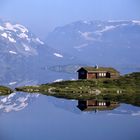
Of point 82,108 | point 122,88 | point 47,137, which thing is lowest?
point 47,137

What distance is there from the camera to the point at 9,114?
65438 mm

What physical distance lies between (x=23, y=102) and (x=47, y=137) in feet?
138

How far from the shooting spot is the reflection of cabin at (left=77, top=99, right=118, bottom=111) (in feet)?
254

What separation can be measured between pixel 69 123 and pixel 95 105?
2579cm

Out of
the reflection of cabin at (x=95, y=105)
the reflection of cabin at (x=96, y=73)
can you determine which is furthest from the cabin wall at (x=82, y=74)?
the reflection of cabin at (x=95, y=105)

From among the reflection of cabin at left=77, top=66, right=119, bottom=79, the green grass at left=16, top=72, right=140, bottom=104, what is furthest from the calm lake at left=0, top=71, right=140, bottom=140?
the reflection of cabin at left=77, top=66, right=119, bottom=79

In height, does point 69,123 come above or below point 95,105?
below

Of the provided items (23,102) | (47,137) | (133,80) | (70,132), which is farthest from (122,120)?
(133,80)

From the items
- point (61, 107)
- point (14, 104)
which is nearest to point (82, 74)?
point (14, 104)

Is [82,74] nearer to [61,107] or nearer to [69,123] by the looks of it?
[61,107]

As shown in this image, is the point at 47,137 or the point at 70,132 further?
the point at 70,132

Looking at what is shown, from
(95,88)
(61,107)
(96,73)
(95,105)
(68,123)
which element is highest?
(96,73)

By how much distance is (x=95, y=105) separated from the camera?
82.0 meters

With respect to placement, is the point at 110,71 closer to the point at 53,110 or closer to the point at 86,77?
the point at 86,77
